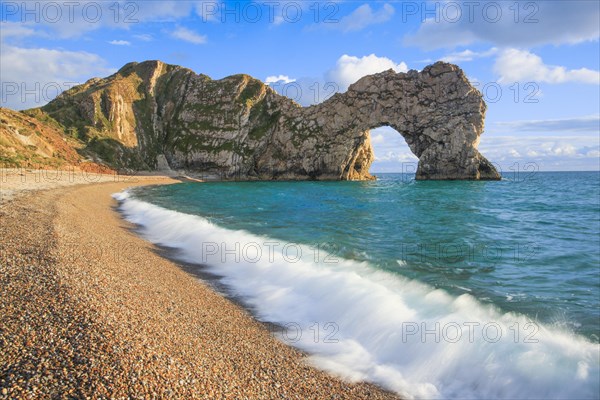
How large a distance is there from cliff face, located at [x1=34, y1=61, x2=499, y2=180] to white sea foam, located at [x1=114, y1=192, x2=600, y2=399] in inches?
3703

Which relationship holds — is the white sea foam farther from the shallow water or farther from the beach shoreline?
the beach shoreline

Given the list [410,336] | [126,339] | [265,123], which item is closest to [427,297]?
[410,336]

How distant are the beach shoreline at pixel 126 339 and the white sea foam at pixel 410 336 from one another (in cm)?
97

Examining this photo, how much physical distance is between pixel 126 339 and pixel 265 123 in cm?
11418

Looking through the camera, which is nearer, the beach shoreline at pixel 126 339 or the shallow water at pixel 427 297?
the beach shoreline at pixel 126 339

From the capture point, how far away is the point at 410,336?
32.2 feet

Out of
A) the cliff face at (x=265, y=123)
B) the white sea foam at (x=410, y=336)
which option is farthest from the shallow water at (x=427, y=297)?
the cliff face at (x=265, y=123)

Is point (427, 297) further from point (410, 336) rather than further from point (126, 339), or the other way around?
point (126, 339)

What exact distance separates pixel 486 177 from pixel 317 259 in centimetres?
10499

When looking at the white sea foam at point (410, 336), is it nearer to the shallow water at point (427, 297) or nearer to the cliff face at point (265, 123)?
the shallow water at point (427, 297)

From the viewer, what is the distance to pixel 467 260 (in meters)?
16.8

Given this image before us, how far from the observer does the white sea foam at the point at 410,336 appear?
316 inches

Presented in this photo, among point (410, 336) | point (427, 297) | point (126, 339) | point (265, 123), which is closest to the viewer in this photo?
point (126, 339)

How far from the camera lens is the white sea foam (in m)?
8.02
